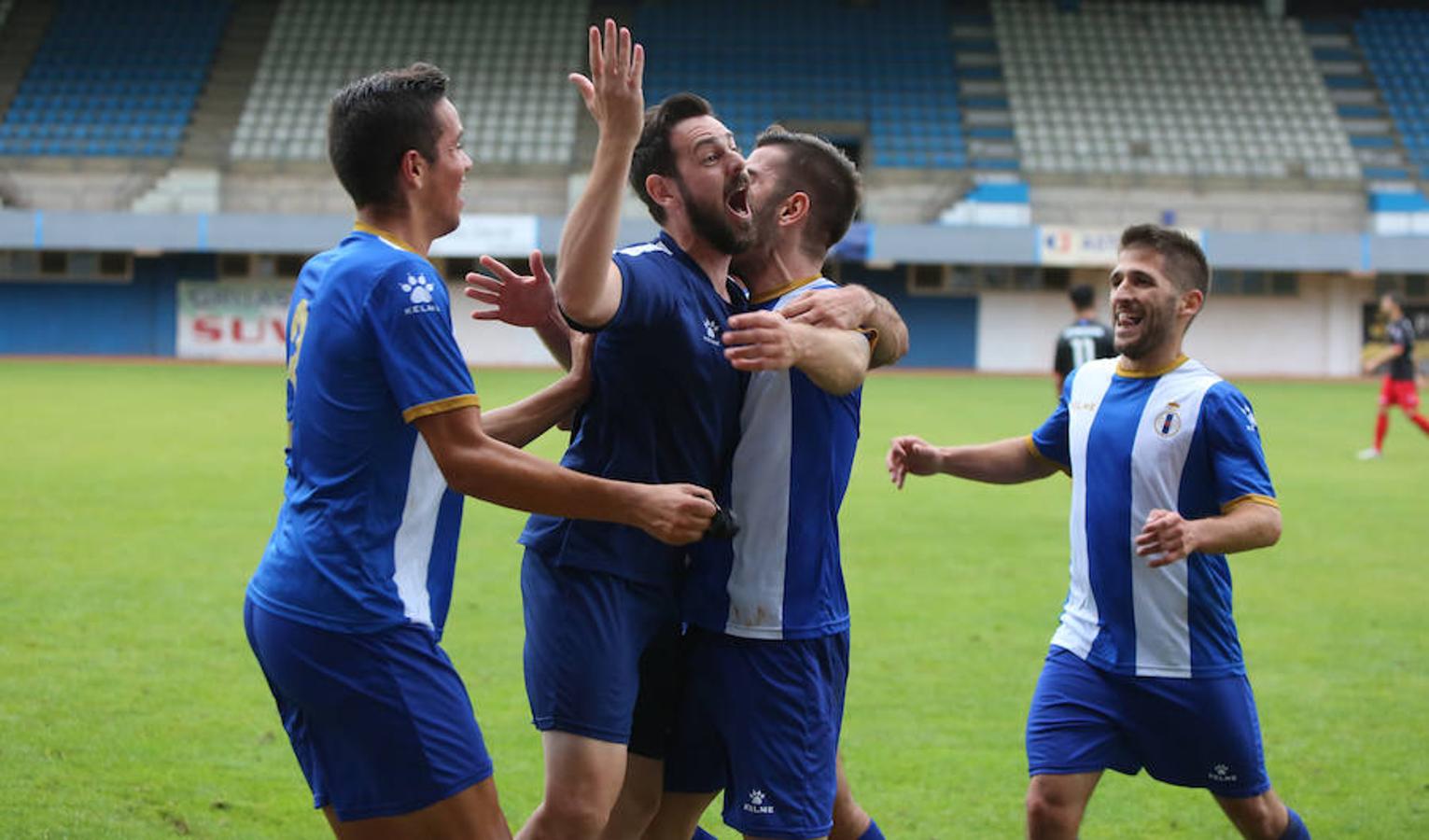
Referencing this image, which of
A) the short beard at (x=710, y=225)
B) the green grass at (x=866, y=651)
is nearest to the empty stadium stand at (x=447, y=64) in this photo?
the green grass at (x=866, y=651)

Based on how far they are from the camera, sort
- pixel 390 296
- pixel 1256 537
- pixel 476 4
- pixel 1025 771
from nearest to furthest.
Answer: pixel 390 296 → pixel 1256 537 → pixel 1025 771 → pixel 476 4

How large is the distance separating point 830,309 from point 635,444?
1.97 feet

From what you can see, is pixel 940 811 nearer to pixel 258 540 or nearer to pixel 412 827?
pixel 412 827

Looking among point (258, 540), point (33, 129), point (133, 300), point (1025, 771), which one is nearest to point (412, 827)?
point (1025, 771)

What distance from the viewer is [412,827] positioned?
11.0ft

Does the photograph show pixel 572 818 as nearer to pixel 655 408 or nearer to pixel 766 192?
pixel 655 408

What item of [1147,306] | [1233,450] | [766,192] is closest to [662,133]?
[766,192]

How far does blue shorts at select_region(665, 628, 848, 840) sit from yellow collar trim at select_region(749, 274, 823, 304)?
0.91 metres

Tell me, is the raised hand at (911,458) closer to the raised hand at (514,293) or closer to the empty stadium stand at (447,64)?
the raised hand at (514,293)

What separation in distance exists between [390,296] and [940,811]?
10.5 ft

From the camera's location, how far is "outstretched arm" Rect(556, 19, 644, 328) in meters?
3.37

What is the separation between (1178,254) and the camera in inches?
182

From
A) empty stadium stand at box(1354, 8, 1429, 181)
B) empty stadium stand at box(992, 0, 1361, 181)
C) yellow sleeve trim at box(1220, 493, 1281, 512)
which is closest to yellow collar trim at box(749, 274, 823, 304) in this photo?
yellow sleeve trim at box(1220, 493, 1281, 512)

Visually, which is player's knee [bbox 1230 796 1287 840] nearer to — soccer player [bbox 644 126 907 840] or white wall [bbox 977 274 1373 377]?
soccer player [bbox 644 126 907 840]
